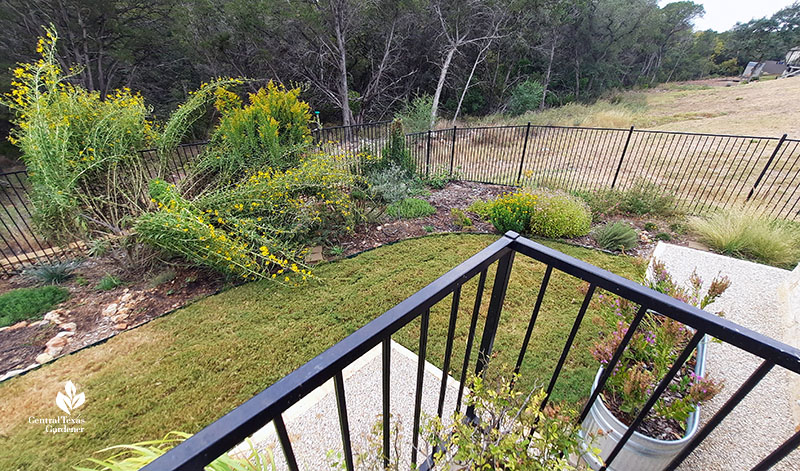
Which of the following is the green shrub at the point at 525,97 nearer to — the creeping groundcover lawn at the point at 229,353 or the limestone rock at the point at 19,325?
the creeping groundcover lawn at the point at 229,353

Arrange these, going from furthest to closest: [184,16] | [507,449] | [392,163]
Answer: [184,16]
[392,163]
[507,449]

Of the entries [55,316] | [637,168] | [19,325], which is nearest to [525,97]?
[637,168]

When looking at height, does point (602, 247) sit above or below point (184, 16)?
below

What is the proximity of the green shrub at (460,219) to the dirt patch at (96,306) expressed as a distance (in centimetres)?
348

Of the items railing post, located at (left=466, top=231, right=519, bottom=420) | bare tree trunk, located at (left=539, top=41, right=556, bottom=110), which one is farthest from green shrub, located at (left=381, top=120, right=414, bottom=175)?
bare tree trunk, located at (left=539, top=41, right=556, bottom=110)

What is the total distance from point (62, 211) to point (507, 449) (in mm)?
4575

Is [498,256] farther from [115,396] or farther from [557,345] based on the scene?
[115,396]

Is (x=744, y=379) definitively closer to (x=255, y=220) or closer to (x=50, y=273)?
(x=255, y=220)

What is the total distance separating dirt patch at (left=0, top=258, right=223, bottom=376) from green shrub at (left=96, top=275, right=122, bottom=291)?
0.05 m

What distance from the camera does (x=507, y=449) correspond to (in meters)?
0.97

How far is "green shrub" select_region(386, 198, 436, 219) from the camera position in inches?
206

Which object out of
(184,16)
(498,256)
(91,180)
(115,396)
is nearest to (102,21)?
(184,16)

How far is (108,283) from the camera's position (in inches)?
138

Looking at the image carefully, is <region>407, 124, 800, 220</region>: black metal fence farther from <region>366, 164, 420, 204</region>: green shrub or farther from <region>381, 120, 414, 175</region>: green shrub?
<region>366, 164, 420, 204</region>: green shrub
